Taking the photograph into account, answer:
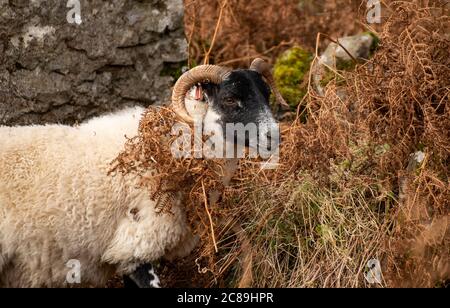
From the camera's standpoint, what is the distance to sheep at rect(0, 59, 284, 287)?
646 cm

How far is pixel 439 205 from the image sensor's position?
254 inches

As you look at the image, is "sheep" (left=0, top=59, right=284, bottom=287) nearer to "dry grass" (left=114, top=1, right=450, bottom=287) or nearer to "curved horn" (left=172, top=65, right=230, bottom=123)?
"curved horn" (left=172, top=65, right=230, bottom=123)

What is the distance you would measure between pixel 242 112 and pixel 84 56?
2332 millimetres

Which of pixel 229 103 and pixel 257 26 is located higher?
pixel 229 103

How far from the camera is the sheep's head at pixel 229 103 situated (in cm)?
685

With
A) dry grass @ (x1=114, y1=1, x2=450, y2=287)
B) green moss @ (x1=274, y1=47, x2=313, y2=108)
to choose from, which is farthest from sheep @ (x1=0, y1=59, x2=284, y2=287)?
green moss @ (x1=274, y1=47, x2=313, y2=108)

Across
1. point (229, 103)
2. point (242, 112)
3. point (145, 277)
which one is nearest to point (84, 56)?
point (229, 103)

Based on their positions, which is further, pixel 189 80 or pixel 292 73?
pixel 292 73

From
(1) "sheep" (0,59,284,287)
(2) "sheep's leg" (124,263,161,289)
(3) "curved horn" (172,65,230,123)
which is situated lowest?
(2) "sheep's leg" (124,263,161,289)

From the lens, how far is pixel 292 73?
9688 mm

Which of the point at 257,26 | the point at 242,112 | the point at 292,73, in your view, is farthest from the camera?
the point at 257,26

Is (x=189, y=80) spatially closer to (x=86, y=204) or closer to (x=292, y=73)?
(x=86, y=204)

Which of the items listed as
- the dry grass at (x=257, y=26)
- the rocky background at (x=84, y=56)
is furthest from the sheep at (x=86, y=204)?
the dry grass at (x=257, y=26)

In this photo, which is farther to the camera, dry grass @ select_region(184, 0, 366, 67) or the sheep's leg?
dry grass @ select_region(184, 0, 366, 67)
